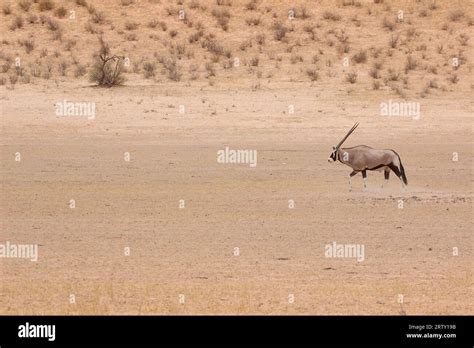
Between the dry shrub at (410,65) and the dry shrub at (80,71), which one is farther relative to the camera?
the dry shrub at (410,65)

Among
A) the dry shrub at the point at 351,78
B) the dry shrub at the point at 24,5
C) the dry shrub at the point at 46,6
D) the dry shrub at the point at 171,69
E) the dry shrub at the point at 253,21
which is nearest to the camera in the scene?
the dry shrub at the point at 351,78

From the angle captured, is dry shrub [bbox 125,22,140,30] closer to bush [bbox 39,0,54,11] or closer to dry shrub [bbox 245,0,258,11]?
bush [bbox 39,0,54,11]

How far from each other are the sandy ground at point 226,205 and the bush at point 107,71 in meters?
0.41

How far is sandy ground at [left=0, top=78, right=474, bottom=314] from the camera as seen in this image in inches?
423

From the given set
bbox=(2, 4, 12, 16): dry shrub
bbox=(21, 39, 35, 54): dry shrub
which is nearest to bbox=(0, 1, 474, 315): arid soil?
bbox=(21, 39, 35, 54): dry shrub

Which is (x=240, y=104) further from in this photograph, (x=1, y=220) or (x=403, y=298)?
(x=403, y=298)

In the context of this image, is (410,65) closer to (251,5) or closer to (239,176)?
(251,5)

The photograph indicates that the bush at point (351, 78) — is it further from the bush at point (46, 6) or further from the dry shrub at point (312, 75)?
the bush at point (46, 6)

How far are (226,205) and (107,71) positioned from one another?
38.2ft

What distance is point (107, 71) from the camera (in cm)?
2698

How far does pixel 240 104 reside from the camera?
80.9ft

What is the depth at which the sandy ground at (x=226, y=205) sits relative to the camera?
10.7 metres

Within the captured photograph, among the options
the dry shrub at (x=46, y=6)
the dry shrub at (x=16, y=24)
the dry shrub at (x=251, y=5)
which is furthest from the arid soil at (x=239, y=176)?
the dry shrub at (x=251, y=5)

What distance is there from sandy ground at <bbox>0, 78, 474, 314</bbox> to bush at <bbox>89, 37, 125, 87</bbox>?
41 cm
